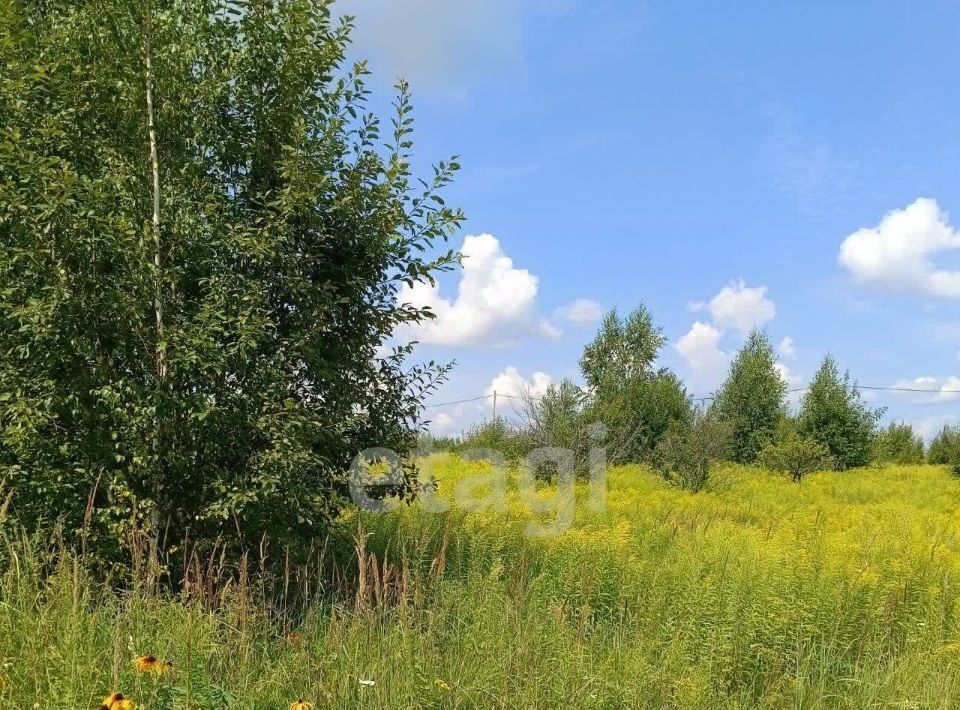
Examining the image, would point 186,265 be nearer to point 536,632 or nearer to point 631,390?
point 536,632

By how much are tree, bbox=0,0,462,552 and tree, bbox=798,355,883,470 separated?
25365 millimetres

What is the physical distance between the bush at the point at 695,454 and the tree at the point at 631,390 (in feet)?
3.34

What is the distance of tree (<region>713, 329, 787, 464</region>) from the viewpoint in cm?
3003

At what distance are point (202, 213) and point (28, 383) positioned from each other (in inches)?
63.7

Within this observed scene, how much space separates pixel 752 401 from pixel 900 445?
10.0m

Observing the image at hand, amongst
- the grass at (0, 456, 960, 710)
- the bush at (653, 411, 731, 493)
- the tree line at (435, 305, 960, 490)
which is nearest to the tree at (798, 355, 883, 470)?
the tree line at (435, 305, 960, 490)

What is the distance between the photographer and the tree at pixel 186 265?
491 cm

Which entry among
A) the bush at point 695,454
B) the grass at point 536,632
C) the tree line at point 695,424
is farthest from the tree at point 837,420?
the grass at point 536,632

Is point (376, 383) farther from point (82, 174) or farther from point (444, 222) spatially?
point (82, 174)

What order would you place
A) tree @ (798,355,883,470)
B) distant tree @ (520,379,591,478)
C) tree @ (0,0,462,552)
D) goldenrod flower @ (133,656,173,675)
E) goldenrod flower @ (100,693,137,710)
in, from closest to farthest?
goldenrod flower @ (100,693,137,710)
goldenrod flower @ (133,656,173,675)
tree @ (0,0,462,552)
distant tree @ (520,379,591,478)
tree @ (798,355,883,470)

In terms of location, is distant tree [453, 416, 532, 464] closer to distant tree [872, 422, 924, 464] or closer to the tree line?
the tree line

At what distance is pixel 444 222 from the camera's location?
573 cm

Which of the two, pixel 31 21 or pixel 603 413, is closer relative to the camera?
pixel 31 21

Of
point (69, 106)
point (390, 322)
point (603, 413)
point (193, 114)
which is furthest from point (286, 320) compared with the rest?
point (603, 413)
